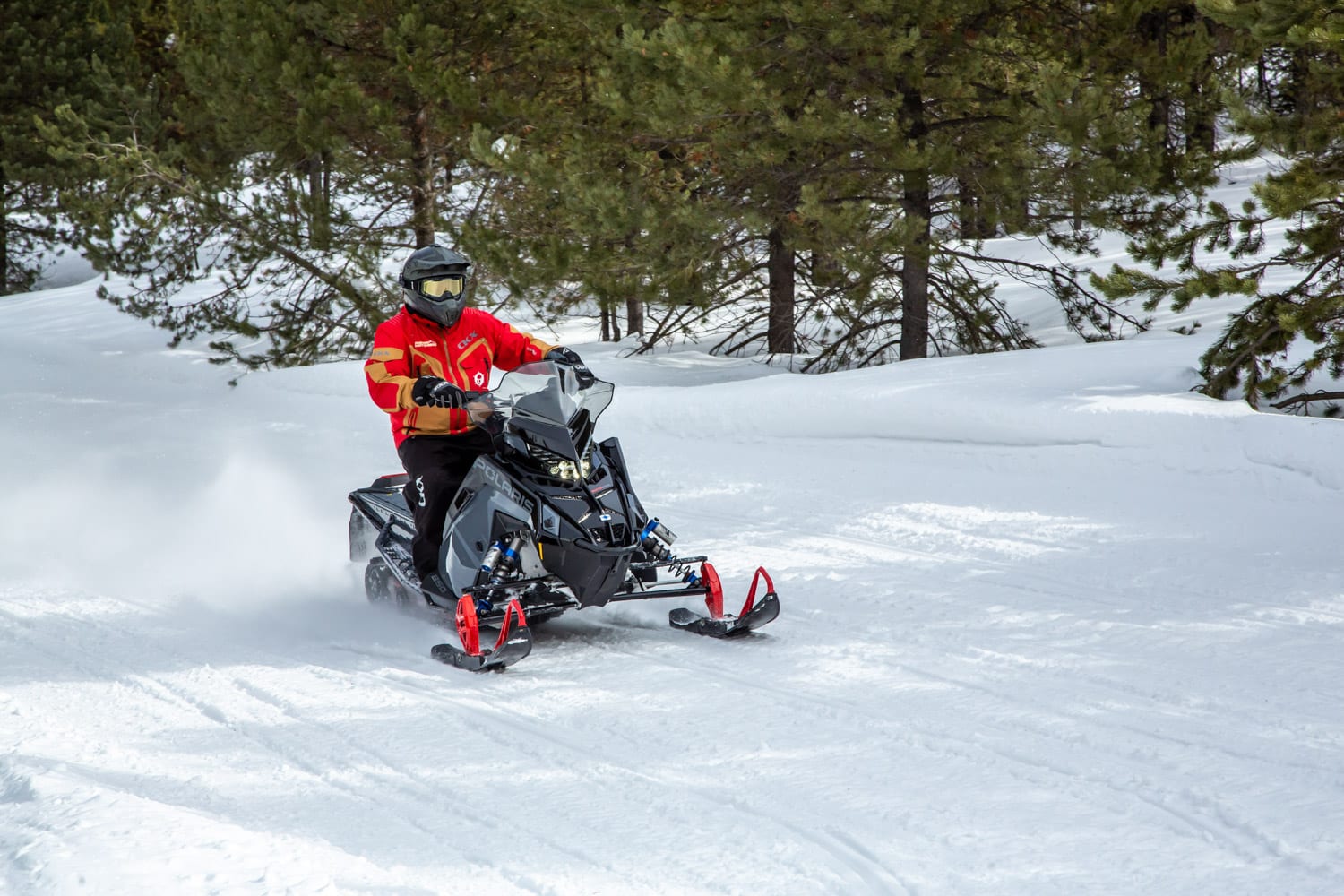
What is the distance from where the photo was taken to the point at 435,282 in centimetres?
536

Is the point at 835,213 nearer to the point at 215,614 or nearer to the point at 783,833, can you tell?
the point at 215,614

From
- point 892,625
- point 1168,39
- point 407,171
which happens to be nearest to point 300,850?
point 892,625

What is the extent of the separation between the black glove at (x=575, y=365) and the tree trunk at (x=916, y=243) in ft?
18.1

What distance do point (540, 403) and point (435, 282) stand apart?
75 cm

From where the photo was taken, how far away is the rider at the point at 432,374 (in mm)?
5332

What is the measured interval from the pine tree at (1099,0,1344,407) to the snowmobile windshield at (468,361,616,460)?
14.5ft

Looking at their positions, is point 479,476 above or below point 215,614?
above

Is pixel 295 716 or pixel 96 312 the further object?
pixel 96 312

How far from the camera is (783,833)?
3.36m

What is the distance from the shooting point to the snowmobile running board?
17.1ft

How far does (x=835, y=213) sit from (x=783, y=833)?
24.7 feet

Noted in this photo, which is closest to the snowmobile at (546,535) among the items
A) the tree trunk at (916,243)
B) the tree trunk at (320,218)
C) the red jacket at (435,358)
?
the red jacket at (435,358)

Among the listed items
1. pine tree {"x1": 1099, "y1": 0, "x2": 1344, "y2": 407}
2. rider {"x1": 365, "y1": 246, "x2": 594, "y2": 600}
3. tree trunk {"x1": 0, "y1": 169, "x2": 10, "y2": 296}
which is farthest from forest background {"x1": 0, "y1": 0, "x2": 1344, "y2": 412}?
tree trunk {"x1": 0, "y1": 169, "x2": 10, "y2": 296}

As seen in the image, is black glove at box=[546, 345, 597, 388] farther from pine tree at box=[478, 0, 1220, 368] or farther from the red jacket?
pine tree at box=[478, 0, 1220, 368]
